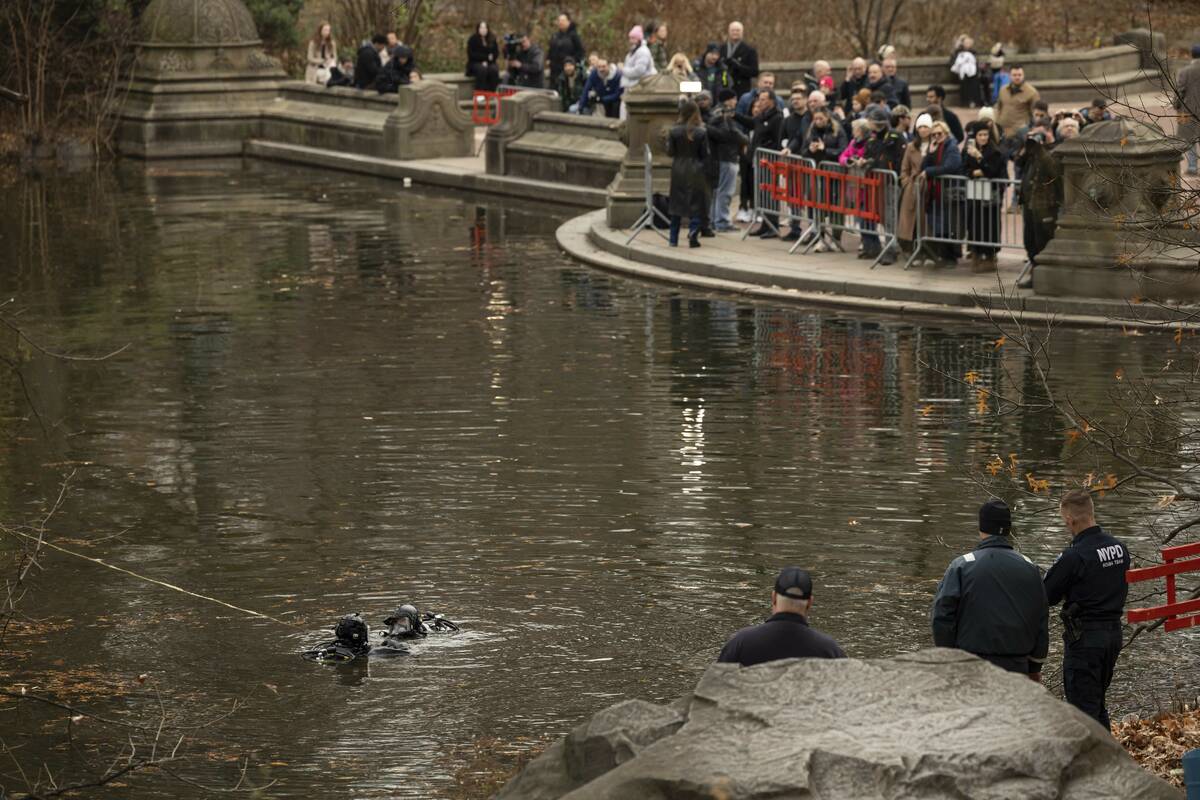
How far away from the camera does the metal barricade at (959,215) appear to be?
77.0ft

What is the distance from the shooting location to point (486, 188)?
34594mm

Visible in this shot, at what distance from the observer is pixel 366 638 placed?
11.8 meters

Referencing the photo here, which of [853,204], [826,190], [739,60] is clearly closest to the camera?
[853,204]

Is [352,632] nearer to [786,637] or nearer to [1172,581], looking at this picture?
[786,637]

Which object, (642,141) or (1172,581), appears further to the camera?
(642,141)

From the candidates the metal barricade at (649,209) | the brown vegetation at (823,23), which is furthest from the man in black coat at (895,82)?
the brown vegetation at (823,23)

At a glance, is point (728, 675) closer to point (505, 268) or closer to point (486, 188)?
point (505, 268)

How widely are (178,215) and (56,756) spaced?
22718 mm

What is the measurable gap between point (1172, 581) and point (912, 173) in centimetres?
1393

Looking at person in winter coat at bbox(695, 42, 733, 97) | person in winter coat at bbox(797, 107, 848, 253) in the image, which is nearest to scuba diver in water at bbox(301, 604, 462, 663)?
person in winter coat at bbox(797, 107, 848, 253)

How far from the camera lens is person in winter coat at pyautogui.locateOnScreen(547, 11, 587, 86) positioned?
39312 millimetres

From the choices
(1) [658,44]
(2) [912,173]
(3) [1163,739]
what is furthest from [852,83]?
(3) [1163,739]

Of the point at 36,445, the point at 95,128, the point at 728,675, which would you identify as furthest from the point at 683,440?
the point at 95,128

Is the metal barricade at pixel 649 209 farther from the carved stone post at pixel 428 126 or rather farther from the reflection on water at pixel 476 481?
the carved stone post at pixel 428 126
